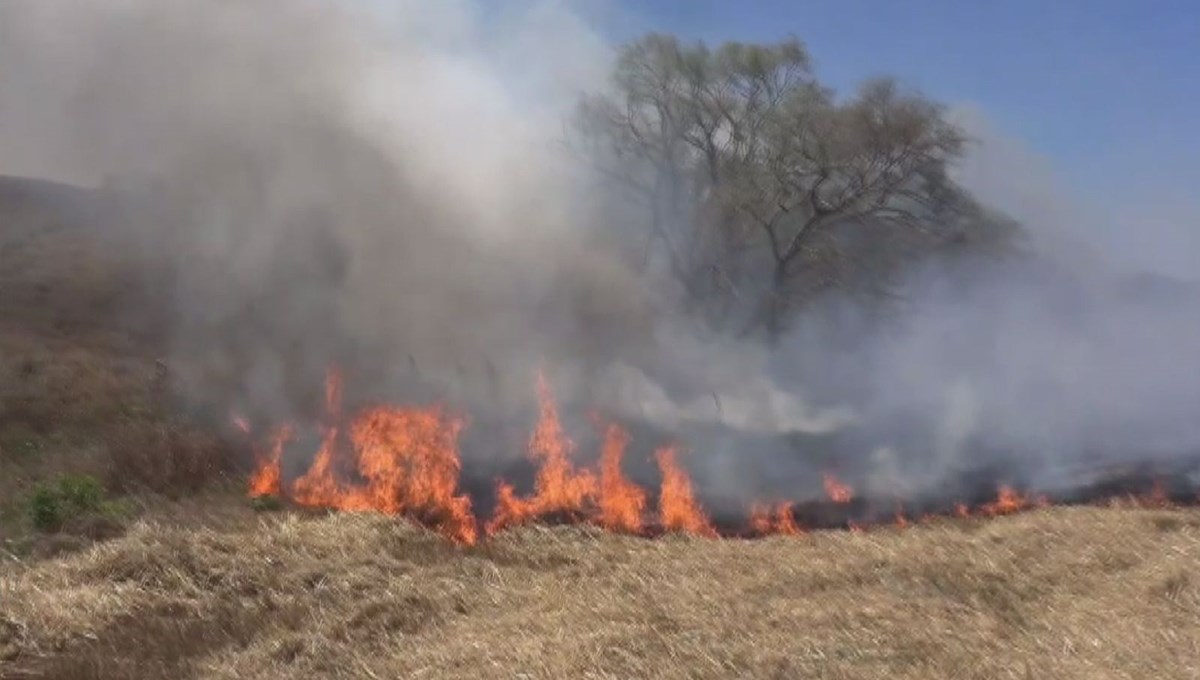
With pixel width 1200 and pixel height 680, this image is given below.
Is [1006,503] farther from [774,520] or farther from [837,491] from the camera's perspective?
[774,520]

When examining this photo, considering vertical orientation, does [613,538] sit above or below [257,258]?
→ below

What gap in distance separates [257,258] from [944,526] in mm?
16410

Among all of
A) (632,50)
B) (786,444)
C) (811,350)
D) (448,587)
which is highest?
(632,50)

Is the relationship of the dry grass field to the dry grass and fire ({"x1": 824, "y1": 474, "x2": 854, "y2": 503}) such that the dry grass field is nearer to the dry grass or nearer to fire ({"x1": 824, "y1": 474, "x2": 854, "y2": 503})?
the dry grass

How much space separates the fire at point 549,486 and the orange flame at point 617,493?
0.24 m

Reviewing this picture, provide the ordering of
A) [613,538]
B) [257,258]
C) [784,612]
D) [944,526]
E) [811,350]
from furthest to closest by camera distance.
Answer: [811,350] → [257,258] → [944,526] → [613,538] → [784,612]

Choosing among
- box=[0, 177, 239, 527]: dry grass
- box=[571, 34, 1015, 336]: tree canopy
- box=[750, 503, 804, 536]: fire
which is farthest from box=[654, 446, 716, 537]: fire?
box=[571, 34, 1015, 336]: tree canopy

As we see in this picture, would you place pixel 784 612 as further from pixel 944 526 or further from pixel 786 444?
pixel 786 444

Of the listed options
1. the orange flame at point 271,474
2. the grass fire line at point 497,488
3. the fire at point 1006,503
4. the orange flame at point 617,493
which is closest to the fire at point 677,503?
the grass fire line at point 497,488

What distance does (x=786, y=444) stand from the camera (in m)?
16.6

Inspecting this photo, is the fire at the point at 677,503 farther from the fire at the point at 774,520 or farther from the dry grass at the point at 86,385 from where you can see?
the dry grass at the point at 86,385

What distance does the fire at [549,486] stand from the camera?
43.0 ft

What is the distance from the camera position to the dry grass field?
25.7 ft

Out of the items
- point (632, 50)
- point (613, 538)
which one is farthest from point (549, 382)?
point (632, 50)
